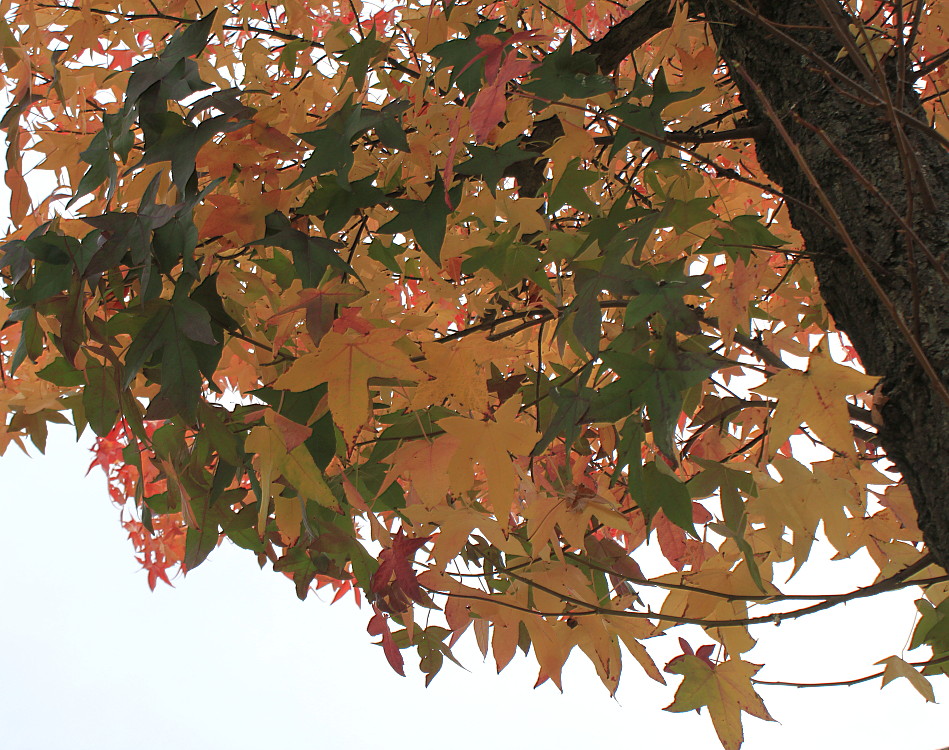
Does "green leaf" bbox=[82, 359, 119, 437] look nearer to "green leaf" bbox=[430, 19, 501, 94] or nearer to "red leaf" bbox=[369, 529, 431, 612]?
"red leaf" bbox=[369, 529, 431, 612]

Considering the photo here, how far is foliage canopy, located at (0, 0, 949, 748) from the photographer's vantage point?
470mm

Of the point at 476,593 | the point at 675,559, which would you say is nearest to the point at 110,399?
the point at 476,593

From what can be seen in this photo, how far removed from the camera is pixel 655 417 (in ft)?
1.42

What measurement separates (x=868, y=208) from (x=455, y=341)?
35 cm

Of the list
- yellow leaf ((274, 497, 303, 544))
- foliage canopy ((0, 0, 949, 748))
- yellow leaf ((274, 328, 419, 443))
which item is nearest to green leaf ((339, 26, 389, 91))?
foliage canopy ((0, 0, 949, 748))

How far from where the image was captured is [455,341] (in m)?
0.56

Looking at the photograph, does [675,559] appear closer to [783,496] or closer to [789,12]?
[783,496]

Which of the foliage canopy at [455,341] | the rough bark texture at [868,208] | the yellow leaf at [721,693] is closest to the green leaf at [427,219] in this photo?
the foliage canopy at [455,341]

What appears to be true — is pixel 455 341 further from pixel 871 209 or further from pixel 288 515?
pixel 871 209

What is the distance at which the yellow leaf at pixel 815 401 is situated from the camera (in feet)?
1.50

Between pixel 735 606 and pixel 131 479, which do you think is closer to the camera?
pixel 735 606

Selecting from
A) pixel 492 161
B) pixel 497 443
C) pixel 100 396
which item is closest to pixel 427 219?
pixel 492 161

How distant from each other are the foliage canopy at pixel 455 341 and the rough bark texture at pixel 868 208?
0.05ft

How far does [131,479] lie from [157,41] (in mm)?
715
